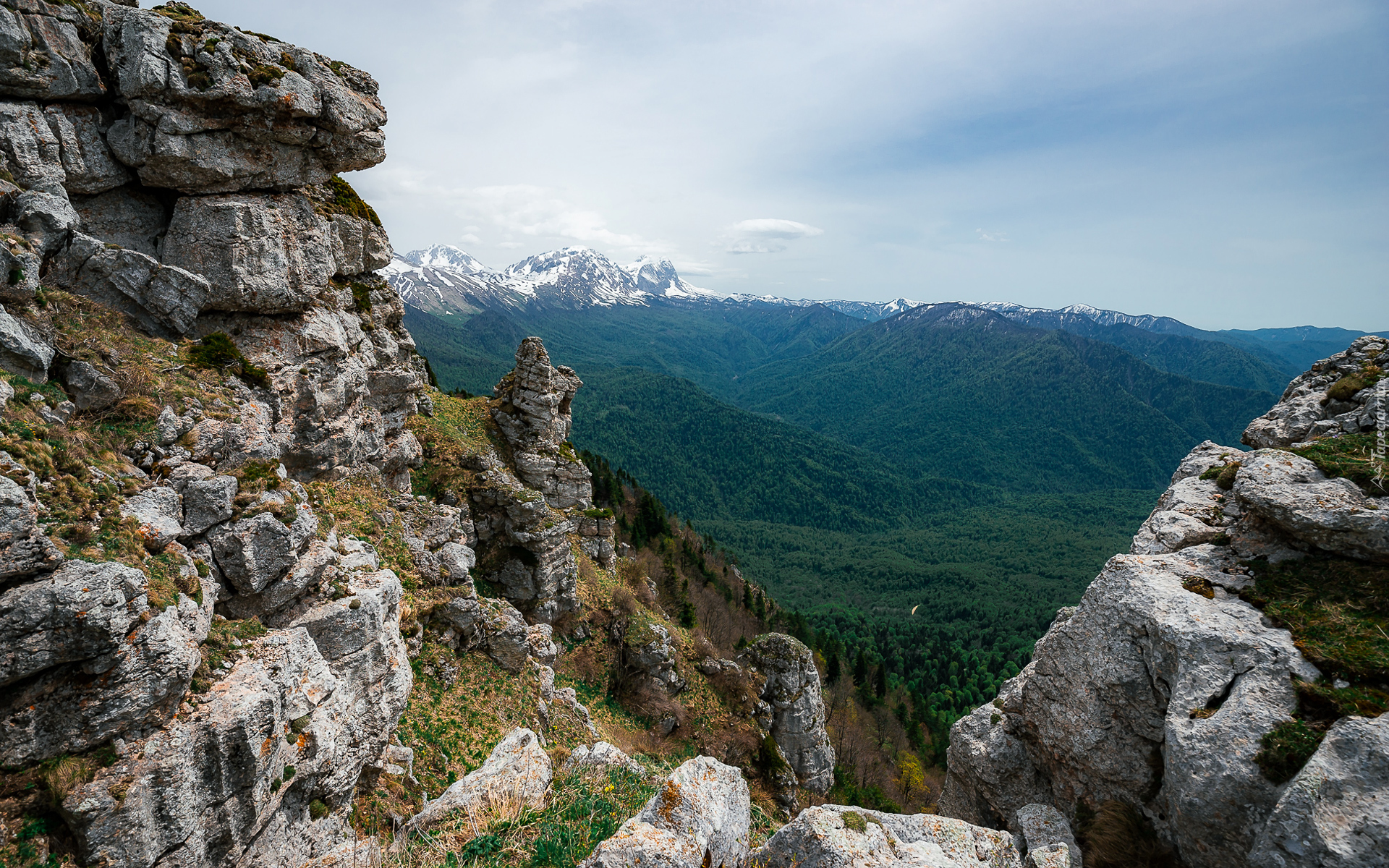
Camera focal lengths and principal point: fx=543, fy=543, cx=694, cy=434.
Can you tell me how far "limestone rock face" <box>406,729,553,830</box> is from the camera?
1183cm

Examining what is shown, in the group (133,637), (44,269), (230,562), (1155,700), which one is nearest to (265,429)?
(230,562)

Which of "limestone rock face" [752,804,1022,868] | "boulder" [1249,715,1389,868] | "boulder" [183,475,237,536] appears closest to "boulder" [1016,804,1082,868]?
"limestone rock face" [752,804,1022,868]

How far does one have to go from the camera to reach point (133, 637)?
9.70m

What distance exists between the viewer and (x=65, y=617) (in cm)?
903

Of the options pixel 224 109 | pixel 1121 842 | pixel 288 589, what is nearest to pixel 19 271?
pixel 224 109

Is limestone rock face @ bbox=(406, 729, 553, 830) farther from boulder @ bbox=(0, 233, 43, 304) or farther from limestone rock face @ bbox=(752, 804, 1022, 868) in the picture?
boulder @ bbox=(0, 233, 43, 304)

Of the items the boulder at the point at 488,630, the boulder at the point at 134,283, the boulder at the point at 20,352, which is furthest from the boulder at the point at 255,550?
the boulder at the point at 488,630

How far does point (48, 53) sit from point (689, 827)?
28.1m

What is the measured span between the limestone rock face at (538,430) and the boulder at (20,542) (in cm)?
2997

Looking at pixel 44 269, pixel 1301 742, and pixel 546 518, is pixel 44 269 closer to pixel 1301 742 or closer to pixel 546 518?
pixel 546 518

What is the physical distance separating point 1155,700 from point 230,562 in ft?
74.0

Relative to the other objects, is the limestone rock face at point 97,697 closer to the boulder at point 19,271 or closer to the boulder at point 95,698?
the boulder at point 95,698

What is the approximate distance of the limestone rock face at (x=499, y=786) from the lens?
1183 cm

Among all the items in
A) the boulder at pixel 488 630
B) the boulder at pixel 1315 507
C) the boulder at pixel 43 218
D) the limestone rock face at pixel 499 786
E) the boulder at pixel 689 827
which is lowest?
the boulder at pixel 488 630
